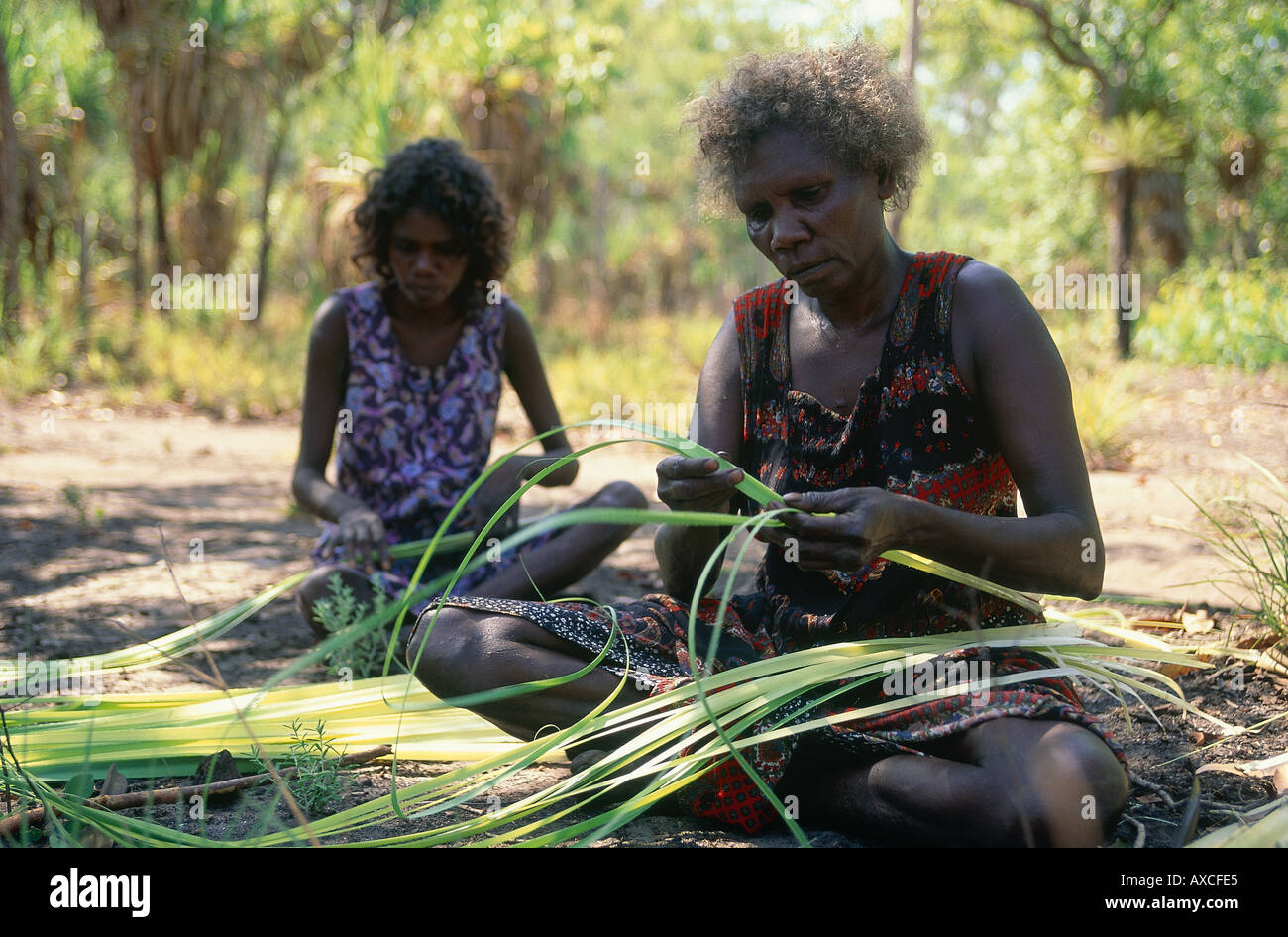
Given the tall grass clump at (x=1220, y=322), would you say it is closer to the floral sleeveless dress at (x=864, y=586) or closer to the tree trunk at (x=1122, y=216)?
the tree trunk at (x=1122, y=216)

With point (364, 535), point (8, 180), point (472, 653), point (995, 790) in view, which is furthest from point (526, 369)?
point (8, 180)

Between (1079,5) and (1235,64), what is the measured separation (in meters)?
2.01

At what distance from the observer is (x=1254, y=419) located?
6.29 m

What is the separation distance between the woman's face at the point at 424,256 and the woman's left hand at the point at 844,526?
5.59ft

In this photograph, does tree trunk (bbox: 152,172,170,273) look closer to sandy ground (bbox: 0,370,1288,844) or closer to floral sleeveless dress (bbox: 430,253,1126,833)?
sandy ground (bbox: 0,370,1288,844)

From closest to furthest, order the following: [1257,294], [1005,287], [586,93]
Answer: [1005,287], [1257,294], [586,93]

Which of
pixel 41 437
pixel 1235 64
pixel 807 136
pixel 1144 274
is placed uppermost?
pixel 1235 64

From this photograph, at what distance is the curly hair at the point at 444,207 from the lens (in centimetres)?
305

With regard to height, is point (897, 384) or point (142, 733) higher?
point (897, 384)

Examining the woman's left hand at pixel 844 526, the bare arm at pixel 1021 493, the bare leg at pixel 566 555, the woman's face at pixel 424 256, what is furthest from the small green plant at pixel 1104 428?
the woman's left hand at pixel 844 526

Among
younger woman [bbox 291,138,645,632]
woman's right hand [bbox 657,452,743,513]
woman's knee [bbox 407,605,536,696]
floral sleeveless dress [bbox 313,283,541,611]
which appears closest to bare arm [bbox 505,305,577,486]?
younger woman [bbox 291,138,645,632]

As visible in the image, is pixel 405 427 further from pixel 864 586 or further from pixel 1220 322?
pixel 1220 322
